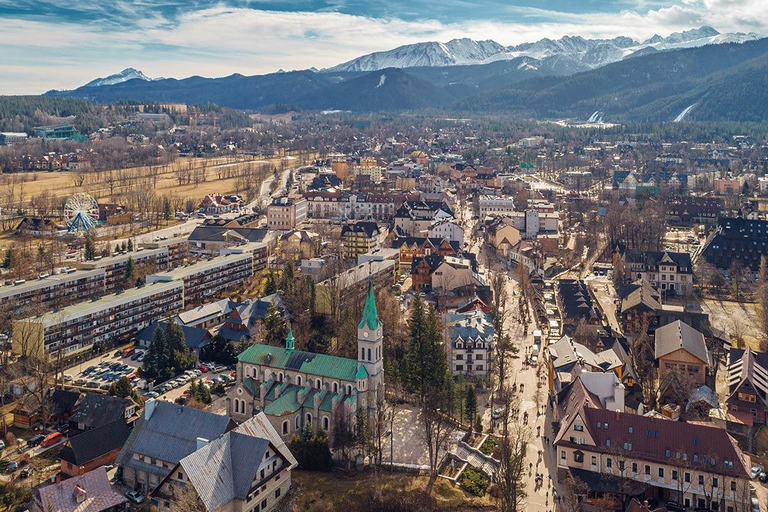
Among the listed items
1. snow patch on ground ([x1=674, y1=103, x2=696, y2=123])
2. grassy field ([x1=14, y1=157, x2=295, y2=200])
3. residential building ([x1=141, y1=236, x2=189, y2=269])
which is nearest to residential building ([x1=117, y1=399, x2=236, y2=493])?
residential building ([x1=141, y1=236, x2=189, y2=269])

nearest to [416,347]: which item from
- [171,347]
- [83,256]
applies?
[171,347]

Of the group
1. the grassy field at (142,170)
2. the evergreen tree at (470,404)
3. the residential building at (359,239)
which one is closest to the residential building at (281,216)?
the residential building at (359,239)

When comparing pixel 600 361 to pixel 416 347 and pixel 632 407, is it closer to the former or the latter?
pixel 632 407

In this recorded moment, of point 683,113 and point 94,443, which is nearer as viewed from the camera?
point 94,443

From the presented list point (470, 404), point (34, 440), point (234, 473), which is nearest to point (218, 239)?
point (34, 440)

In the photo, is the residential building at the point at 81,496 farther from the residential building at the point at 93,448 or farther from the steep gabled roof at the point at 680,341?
the steep gabled roof at the point at 680,341

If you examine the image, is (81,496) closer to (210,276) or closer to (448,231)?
(210,276)

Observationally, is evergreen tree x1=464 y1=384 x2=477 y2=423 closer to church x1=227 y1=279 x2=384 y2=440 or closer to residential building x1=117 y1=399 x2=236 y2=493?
church x1=227 y1=279 x2=384 y2=440
